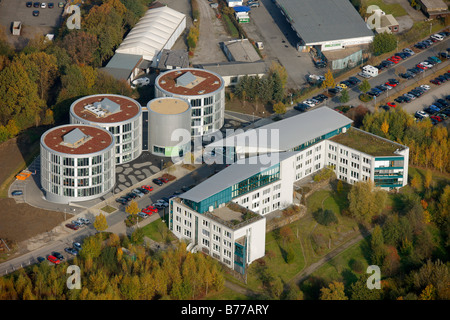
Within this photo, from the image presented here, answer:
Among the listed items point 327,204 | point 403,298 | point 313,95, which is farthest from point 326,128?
point 403,298

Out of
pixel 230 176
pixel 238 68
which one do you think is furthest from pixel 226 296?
pixel 238 68

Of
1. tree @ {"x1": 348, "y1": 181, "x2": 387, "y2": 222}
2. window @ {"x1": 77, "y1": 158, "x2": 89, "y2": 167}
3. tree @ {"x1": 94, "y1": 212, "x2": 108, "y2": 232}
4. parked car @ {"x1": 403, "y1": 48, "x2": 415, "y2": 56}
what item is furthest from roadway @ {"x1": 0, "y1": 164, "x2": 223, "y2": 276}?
parked car @ {"x1": 403, "y1": 48, "x2": 415, "y2": 56}

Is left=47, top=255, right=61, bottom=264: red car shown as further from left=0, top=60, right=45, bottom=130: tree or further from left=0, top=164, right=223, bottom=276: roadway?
left=0, top=60, right=45, bottom=130: tree

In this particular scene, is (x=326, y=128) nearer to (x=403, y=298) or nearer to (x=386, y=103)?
(x=386, y=103)

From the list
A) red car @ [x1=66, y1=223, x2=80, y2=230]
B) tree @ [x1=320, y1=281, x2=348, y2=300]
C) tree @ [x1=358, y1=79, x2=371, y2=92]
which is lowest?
tree @ [x1=320, y1=281, x2=348, y2=300]

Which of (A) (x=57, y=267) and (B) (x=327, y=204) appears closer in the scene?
(A) (x=57, y=267)

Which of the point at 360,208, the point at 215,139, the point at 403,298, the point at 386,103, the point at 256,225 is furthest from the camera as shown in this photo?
the point at 386,103

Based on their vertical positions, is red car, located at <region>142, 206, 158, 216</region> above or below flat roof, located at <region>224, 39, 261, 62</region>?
below
